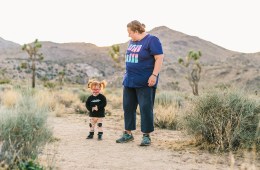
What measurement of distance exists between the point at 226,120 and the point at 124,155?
1739 mm

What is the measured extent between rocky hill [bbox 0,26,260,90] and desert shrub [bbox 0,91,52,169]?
21.5m

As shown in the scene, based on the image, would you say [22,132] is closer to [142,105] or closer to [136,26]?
[142,105]

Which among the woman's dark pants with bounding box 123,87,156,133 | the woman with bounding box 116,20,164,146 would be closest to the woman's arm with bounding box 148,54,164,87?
the woman with bounding box 116,20,164,146

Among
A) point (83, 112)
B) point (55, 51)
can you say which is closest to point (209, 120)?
point (83, 112)

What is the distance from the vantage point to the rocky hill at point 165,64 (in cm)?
5750

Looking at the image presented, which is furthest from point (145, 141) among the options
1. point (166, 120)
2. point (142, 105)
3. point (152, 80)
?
point (166, 120)

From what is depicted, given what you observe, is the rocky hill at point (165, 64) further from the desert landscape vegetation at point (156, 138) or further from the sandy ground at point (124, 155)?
the sandy ground at point (124, 155)

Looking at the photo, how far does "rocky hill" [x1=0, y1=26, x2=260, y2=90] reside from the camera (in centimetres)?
5750

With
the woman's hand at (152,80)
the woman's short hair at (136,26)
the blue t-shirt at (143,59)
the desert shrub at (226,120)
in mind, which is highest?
the woman's short hair at (136,26)

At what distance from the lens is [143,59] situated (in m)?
6.97

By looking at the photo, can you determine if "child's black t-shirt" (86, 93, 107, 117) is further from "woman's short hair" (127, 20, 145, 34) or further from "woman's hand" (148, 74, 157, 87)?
"woman's short hair" (127, 20, 145, 34)

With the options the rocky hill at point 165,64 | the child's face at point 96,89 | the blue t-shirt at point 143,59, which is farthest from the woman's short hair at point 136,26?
the rocky hill at point 165,64

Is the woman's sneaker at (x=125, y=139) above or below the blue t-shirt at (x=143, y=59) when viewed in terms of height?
below

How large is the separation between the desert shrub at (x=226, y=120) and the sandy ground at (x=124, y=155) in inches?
13.4
